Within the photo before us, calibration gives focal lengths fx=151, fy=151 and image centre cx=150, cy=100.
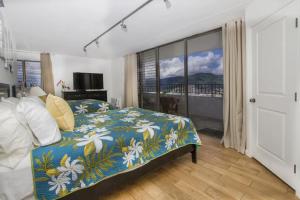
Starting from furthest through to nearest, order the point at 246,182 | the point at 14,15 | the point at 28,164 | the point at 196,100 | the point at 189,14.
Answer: the point at 196,100
the point at 189,14
the point at 14,15
the point at 246,182
the point at 28,164

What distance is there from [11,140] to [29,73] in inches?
178

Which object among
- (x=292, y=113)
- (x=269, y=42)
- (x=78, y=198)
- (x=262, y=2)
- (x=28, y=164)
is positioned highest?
(x=262, y=2)

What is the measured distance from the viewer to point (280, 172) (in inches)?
68.7

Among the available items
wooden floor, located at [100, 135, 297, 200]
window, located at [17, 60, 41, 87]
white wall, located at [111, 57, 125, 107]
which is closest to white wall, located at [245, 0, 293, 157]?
wooden floor, located at [100, 135, 297, 200]

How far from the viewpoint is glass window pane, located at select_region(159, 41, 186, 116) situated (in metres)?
3.90

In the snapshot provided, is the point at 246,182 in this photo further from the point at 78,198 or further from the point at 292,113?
the point at 78,198

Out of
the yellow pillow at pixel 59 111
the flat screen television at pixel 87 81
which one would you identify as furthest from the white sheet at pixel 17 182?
the flat screen television at pixel 87 81

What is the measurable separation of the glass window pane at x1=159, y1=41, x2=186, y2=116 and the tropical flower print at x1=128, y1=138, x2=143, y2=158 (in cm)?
252

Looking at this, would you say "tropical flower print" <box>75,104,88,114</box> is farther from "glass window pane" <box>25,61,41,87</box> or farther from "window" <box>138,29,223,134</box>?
"glass window pane" <box>25,61,41,87</box>

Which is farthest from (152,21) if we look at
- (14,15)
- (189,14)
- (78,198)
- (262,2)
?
(78,198)

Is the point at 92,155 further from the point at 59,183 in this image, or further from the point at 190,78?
the point at 190,78

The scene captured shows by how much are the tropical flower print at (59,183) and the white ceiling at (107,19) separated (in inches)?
81.4

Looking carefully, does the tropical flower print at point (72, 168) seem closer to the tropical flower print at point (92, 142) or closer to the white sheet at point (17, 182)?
the tropical flower print at point (92, 142)

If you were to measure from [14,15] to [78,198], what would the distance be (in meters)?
2.70
